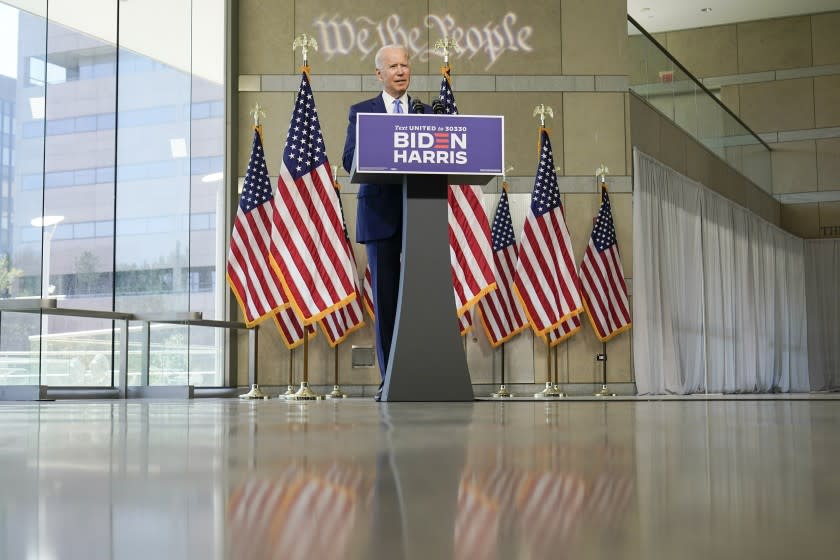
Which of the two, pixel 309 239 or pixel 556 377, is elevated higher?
pixel 309 239

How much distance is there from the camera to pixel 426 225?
3.83 metres

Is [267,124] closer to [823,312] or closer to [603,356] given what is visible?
[603,356]

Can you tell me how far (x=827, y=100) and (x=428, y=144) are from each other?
14.2 metres

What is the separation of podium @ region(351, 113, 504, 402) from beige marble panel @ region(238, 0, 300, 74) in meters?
5.53

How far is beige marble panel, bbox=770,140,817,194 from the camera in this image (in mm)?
15875

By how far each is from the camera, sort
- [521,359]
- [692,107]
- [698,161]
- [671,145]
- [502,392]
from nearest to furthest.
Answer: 1. [502,392]
2. [521,359]
3. [671,145]
4. [692,107]
5. [698,161]

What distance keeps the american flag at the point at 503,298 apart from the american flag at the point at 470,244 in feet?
6.08

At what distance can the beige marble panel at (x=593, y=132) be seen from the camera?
29.8 feet

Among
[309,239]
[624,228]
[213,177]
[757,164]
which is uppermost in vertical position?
[757,164]

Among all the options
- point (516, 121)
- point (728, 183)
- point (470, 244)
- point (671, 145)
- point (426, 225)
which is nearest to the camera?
point (426, 225)

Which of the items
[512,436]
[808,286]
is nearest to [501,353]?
[512,436]

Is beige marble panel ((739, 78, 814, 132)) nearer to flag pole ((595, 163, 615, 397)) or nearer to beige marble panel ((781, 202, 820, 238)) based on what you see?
beige marble panel ((781, 202, 820, 238))

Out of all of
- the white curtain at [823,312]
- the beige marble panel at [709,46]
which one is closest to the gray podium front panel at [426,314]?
the beige marble panel at [709,46]

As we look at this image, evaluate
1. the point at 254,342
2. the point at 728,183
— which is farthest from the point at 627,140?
the point at 728,183
